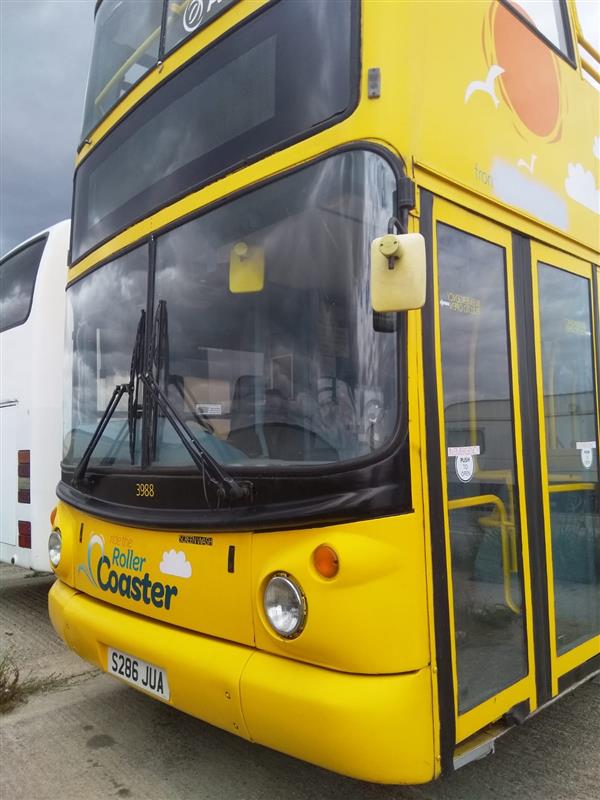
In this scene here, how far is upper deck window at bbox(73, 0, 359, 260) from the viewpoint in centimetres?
259

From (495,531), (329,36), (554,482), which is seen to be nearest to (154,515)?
(495,531)

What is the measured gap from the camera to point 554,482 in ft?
10.4

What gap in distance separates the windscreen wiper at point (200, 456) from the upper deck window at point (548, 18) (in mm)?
2521

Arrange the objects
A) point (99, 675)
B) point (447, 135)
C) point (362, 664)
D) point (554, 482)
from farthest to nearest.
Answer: point (99, 675) < point (554, 482) < point (447, 135) < point (362, 664)

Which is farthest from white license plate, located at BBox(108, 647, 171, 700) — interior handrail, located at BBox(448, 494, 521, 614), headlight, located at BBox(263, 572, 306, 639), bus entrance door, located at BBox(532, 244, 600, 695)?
bus entrance door, located at BBox(532, 244, 600, 695)

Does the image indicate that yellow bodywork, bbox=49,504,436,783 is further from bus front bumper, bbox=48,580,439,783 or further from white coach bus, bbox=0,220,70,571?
white coach bus, bbox=0,220,70,571

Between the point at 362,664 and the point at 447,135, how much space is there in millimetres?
2024

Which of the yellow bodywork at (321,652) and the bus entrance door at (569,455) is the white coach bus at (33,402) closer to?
the yellow bodywork at (321,652)

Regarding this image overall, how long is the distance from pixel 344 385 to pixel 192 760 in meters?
2.09

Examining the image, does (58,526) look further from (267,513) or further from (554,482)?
(554,482)

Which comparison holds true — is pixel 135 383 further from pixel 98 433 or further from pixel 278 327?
pixel 278 327

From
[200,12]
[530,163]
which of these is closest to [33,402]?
[200,12]

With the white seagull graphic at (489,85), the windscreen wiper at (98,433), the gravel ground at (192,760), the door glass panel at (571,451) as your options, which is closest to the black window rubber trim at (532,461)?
the door glass panel at (571,451)

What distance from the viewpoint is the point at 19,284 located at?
19.8 feet
